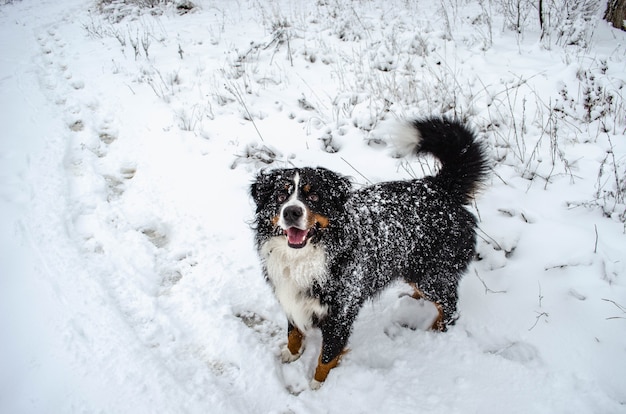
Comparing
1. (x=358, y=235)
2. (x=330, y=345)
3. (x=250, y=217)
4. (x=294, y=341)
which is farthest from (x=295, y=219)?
(x=250, y=217)

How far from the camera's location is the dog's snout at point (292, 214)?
2.00 m

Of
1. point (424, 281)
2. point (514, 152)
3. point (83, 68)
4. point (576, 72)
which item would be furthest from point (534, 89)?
point (83, 68)

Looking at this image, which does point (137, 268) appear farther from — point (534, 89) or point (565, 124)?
point (534, 89)

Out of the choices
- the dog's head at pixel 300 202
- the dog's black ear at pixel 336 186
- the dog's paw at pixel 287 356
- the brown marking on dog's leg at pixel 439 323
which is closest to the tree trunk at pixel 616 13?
the brown marking on dog's leg at pixel 439 323

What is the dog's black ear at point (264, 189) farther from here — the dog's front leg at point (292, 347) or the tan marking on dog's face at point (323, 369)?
the tan marking on dog's face at point (323, 369)

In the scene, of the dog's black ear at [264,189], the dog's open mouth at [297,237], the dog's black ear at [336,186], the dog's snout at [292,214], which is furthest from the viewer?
the dog's black ear at [264,189]

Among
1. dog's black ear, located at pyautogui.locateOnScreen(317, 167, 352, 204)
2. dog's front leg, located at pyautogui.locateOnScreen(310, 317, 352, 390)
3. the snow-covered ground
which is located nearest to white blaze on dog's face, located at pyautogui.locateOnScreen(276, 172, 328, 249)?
dog's black ear, located at pyautogui.locateOnScreen(317, 167, 352, 204)

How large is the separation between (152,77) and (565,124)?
6.57m

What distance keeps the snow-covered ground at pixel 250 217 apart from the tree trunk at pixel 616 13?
17cm

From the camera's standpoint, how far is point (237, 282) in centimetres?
304

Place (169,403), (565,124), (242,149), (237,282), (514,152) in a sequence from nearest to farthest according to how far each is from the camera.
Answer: (169,403), (237,282), (514,152), (565,124), (242,149)

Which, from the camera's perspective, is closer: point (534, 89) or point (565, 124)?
point (565, 124)

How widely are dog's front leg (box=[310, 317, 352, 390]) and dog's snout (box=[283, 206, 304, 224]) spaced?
0.80 metres

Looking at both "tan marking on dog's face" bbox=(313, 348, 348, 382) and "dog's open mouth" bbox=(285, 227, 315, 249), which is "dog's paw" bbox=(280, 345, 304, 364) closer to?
"tan marking on dog's face" bbox=(313, 348, 348, 382)
